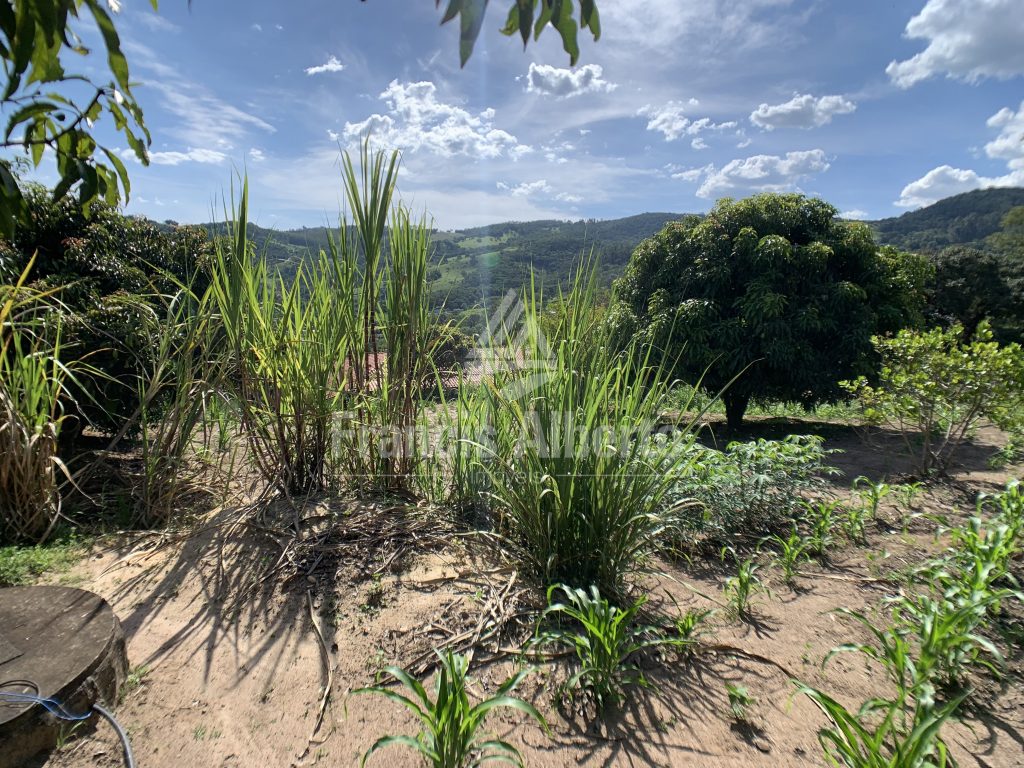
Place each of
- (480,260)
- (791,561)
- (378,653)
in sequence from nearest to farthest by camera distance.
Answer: (378,653)
(791,561)
(480,260)

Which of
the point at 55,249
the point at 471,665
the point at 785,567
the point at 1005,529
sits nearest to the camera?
the point at 471,665

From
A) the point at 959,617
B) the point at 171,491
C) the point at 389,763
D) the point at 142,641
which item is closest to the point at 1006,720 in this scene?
the point at 959,617

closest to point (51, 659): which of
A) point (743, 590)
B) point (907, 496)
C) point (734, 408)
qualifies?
point (743, 590)

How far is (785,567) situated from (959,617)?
0.81 meters

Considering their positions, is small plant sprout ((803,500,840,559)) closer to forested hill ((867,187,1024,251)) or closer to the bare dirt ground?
the bare dirt ground

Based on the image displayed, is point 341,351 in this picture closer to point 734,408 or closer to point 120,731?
point 120,731

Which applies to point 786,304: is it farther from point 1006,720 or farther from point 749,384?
point 1006,720

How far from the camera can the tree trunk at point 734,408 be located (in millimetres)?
7262

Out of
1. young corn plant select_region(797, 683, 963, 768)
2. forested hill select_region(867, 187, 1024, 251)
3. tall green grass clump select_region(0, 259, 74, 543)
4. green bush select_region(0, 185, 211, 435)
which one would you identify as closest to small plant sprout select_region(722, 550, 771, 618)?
young corn plant select_region(797, 683, 963, 768)

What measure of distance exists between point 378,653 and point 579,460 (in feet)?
3.05

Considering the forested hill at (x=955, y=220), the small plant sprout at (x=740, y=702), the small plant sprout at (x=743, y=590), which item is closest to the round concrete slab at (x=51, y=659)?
the small plant sprout at (x=740, y=702)

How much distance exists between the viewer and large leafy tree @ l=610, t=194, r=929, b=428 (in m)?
6.33

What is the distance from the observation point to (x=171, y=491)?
2578mm

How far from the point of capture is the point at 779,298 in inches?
247
